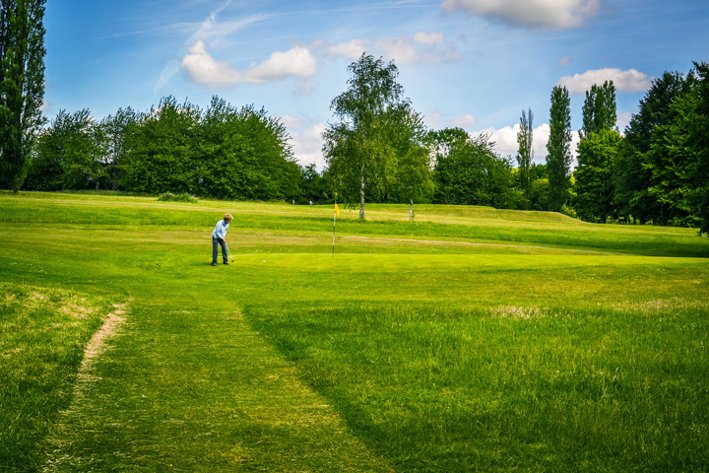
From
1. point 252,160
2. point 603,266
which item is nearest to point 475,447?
point 603,266

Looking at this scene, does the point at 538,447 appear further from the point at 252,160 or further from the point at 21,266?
the point at 252,160

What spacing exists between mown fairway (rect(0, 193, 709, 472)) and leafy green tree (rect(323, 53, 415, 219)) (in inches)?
1484

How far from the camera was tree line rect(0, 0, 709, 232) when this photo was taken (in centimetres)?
6525

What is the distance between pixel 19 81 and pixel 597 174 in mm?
80769

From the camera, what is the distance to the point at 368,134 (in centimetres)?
6412

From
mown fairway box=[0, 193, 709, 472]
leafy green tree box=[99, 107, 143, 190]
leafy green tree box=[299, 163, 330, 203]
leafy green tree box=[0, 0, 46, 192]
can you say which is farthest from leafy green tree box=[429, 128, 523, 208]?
mown fairway box=[0, 193, 709, 472]

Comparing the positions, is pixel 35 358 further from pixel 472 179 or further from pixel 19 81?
pixel 472 179

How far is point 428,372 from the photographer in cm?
1059

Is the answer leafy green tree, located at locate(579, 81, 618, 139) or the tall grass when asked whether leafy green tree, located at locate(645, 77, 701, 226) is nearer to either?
leafy green tree, located at locate(579, 81, 618, 139)

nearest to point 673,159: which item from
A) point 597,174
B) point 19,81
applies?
point 597,174

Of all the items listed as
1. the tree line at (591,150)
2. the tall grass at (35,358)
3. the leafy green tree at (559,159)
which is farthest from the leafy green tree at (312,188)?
the tall grass at (35,358)

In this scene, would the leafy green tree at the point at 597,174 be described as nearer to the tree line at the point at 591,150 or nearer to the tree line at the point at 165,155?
the tree line at the point at 591,150

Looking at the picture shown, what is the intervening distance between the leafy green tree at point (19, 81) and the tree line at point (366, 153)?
0.13m

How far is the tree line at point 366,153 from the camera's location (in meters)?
65.2
